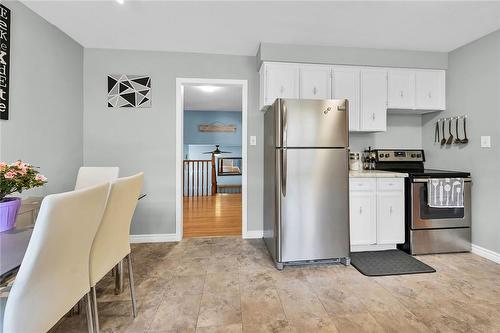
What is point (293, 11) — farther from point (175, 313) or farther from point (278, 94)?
point (175, 313)

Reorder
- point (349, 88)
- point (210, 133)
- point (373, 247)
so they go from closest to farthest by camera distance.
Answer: point (373, 247)
point (349, 88)
point (210, 133)

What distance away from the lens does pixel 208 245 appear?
288 cm

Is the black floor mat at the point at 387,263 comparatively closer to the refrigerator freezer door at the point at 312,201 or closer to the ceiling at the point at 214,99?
the refrigerator freezer door at the point at 312,201

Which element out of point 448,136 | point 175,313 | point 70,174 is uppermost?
point 448,136

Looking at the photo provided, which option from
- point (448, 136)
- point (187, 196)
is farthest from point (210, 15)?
point (187, 196)

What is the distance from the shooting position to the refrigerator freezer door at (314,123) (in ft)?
7.28

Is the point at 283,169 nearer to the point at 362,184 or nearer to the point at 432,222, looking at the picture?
the point at 362,184

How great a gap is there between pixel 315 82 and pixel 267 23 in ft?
2.86

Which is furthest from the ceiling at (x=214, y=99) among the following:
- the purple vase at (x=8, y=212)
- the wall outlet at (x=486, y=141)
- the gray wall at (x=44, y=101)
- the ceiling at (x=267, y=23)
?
A: the purple vase at (x=8, y=212)

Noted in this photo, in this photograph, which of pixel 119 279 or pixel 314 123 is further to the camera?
pixel 314 123

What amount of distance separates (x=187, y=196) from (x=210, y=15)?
4526 millimetres

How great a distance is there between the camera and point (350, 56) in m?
2.80

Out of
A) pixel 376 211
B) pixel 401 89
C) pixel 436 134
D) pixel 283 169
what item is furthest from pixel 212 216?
pixel 436 134

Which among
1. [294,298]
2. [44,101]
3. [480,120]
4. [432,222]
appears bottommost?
[294,298]
